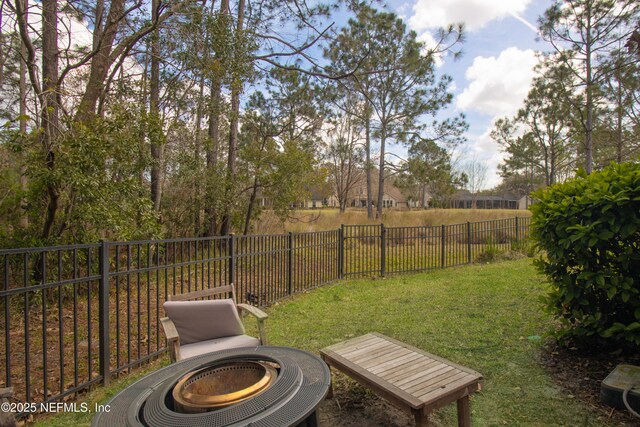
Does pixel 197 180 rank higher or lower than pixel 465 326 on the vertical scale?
higher

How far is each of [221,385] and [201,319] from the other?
120 cm

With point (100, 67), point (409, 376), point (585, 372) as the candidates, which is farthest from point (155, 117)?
point (585, 372)

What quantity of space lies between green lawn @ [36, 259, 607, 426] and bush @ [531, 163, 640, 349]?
0.63 metres

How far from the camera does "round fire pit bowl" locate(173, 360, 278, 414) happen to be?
175 centimetres

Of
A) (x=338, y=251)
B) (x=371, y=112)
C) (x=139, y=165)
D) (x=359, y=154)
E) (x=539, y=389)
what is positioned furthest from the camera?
(x=359, y=154)

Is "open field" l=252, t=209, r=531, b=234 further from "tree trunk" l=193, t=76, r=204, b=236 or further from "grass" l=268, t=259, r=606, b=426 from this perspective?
"grass" l=268, t=259, r=606, b=426

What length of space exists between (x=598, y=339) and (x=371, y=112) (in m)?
16.8

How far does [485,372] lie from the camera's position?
330 cm

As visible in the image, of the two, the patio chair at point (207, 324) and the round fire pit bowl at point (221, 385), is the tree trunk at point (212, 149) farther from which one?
the round fire pit bowl at point (221, 385)

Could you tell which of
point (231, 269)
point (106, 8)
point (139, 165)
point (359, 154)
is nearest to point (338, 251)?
point (231, 269)

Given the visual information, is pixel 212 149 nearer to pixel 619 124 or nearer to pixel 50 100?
pixel 50 100

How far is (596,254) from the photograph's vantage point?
328cm

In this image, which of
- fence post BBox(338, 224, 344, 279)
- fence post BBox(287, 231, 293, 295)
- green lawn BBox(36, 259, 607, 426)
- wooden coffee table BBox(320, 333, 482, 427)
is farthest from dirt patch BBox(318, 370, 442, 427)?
fence post BBox(338, 224, 344, 279)

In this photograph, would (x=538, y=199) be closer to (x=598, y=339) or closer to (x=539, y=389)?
(x=598, y=339)
